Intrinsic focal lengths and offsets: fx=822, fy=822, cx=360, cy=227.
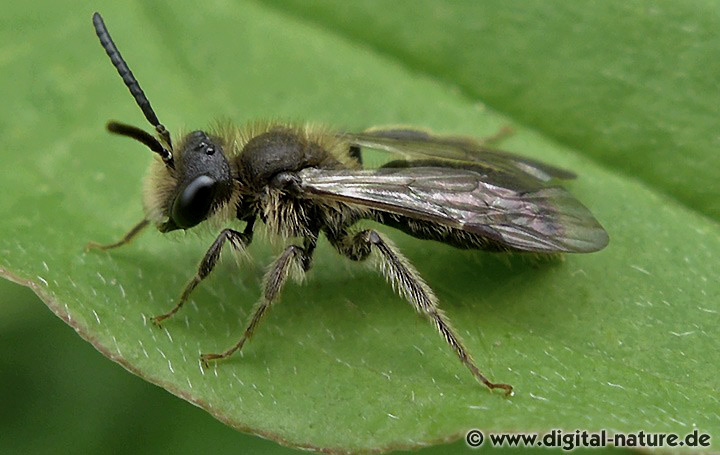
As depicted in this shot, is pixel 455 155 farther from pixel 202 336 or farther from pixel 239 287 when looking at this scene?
pixel 202 336

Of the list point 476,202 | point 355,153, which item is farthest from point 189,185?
point 476,202

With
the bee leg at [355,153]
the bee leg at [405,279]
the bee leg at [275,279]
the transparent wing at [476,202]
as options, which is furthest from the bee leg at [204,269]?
the bee leg at [355,153]

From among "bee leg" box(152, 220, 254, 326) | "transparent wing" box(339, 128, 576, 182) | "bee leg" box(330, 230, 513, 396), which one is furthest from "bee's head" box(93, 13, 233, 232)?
"transparent wing" box(339, 128, 576, 182)

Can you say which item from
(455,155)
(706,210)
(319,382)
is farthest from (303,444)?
(706,210)

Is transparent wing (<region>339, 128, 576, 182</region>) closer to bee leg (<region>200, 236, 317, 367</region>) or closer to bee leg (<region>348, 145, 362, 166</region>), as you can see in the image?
bee leg (<region>348, 145, 362, 166</region>)

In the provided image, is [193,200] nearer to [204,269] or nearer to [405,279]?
[204,269]
